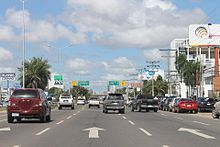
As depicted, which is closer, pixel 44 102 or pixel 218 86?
pixel 44 102

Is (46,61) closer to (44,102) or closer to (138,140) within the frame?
(44,102)

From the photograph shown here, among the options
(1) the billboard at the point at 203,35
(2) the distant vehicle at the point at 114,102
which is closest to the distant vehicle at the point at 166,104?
(2) the distant vehicle at the point at 114,102

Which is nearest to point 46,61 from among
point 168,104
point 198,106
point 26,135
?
point 168,104

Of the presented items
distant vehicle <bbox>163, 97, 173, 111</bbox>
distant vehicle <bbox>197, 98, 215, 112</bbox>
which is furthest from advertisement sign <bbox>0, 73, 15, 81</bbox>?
distant vehicle <bbox>197, 98, 215, 112</bbox>

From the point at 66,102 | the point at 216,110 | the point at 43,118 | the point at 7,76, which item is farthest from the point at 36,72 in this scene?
the point at 43,118

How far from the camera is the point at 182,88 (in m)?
128

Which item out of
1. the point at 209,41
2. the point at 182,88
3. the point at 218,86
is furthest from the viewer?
the point at 182,88

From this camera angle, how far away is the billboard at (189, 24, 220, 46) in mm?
88312

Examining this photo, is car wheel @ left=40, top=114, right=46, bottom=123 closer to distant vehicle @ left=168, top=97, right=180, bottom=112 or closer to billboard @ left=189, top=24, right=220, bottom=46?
distant vehicle @ left=168, top=97, right=180, bottom=112

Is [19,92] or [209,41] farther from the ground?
[209,41]

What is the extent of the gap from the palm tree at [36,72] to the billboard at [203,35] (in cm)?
2938

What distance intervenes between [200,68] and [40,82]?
2709 cm

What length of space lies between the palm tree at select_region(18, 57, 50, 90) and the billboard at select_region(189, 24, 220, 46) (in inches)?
1157

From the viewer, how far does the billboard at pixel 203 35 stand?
290 feet
